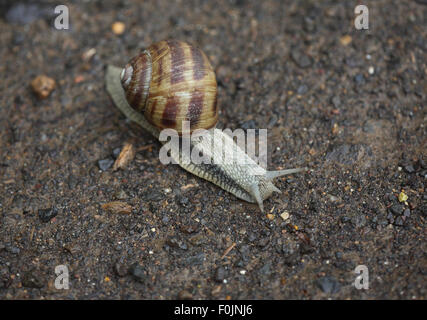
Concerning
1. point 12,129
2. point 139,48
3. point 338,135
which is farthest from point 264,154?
point 12,129

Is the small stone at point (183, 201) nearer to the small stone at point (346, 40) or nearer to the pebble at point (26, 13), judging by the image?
the small stone at point (346, 40)

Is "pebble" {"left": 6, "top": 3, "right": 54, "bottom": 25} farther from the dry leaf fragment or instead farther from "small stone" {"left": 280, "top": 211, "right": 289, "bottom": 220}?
"small stone" {"left": 280, "top": 211, "right": 289, "bottom": 220}

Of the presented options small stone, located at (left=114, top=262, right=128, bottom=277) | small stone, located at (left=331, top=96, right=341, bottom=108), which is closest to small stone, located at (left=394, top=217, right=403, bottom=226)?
small stone, located at (left=331, top=96, right=341, bottom=108)

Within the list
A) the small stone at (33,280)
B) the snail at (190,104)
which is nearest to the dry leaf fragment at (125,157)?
the snail at (190,104)

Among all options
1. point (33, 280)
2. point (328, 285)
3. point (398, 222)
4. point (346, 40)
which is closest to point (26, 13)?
point (33, 280)

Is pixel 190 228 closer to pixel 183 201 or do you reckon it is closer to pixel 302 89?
pixel 183 201
